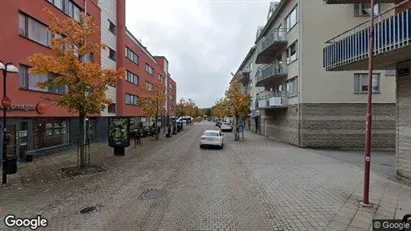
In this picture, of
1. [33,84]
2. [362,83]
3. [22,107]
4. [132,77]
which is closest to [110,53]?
[132,77]

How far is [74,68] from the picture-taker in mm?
11625

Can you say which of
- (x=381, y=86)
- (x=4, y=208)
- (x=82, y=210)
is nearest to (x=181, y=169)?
(x=82, y=210)

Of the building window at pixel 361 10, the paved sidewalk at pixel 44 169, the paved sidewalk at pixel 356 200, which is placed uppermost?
the building window at pixel 361 10

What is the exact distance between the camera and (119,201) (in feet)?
26.4

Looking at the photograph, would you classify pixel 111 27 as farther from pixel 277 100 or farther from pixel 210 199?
pixel 210 199

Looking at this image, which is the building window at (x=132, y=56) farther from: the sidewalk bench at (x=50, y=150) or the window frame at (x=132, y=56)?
the sidewalk bench at (x=50, y=150)

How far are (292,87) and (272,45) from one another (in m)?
5.17

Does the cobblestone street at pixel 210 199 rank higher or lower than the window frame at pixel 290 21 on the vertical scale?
lower

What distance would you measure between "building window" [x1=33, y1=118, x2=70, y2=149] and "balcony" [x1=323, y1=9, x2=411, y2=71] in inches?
595

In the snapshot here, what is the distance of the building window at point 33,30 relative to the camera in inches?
590

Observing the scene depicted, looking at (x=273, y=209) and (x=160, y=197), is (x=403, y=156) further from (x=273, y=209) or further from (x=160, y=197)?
(x=160, y=197)

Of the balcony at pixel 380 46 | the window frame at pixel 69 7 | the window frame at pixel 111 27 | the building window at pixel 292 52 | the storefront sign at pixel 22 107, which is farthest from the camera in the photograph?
the window frame at pixel 111 27

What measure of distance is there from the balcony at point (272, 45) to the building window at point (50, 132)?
725 inches

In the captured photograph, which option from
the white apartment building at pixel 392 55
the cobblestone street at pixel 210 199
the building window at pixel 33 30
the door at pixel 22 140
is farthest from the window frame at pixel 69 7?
the white apartment building at pixel 392 55
